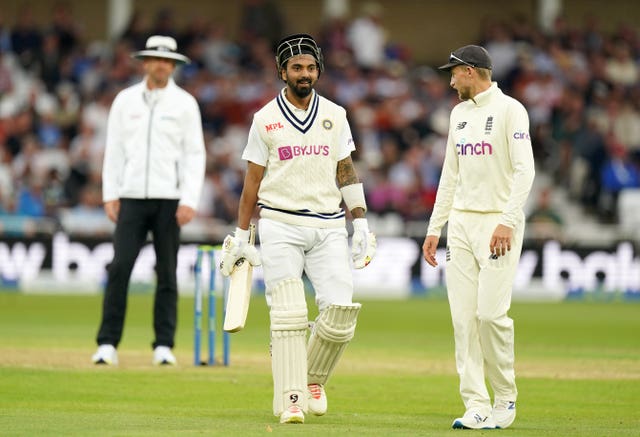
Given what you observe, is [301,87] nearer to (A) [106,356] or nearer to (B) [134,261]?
(B) [134,261]

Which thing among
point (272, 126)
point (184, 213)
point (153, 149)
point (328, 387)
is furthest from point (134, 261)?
point (272, 126)

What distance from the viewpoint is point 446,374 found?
463 inches

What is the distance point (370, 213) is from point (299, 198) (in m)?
15.1

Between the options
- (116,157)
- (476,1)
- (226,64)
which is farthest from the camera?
(476,1)

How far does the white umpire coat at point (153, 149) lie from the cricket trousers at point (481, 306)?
3.59 metres

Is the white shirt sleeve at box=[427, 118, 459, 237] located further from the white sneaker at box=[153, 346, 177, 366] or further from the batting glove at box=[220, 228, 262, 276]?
the white sneaker at box=[153, 346, 177, 366]

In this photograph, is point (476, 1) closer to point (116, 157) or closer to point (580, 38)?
point (580, 38)

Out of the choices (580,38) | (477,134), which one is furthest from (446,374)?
(580,38)

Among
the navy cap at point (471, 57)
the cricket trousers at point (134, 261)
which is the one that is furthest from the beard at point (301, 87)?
the cricket trousers at point (134, 261)

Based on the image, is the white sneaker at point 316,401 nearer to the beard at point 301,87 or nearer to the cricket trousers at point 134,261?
the beard at point 301,87

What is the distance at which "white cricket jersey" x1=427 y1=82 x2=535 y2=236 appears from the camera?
8.22 meters

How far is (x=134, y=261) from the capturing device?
37.7 feet

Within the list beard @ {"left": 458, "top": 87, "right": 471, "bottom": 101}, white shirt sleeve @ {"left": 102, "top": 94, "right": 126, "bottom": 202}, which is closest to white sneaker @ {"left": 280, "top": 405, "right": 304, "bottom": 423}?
beard @ {"left": 458, "top": 87, "right": 471, "bottom": 101}

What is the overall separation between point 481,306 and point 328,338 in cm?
91
